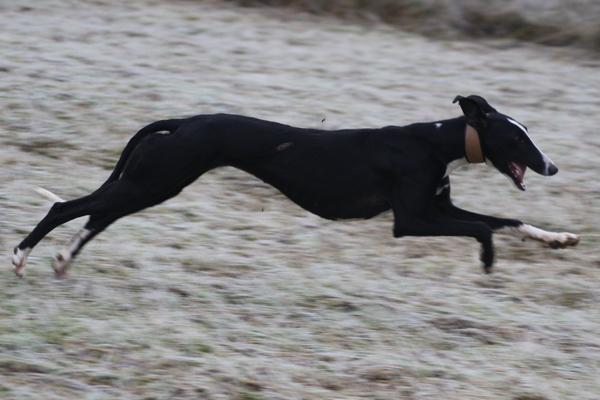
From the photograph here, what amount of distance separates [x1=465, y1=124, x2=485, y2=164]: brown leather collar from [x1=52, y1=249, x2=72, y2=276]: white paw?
2.20 m

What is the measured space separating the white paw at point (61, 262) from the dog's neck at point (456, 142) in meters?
2.05

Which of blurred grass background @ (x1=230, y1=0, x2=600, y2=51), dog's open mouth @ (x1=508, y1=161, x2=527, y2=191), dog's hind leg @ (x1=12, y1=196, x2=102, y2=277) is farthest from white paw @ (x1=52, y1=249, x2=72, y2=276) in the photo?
blurred grass background @ (x1=230, y1=0, x2=600, y2=51)

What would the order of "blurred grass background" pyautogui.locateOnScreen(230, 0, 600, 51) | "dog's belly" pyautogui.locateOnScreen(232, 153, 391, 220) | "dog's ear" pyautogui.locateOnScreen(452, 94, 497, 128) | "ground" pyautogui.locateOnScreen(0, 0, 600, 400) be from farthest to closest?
"blurred grass background" pyautogui.locateOnScreen(230, 0, 600, 51)
"dog's belly" pyautogui.locateOnScreen(232, 153, 391, 220)
"dog's ear" pyautogui.locateOnScreen(452, 94, 497, 128)
"ground" pyautogui.locateOnScreen(0, 0, 600, 400)

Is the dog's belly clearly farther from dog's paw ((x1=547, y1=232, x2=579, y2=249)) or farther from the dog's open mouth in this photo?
dog's paw ((x1=547, y1=232, x2=579, y2=249))

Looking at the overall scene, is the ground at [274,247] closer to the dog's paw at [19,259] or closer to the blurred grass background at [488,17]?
the dog's paw at [19,259]

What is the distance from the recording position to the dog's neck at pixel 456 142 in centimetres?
638

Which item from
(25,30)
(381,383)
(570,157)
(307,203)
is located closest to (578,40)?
(570,157)

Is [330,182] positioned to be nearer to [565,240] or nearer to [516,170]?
[516,170]

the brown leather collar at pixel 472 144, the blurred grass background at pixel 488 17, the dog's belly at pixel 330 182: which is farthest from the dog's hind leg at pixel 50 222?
the blurred grass background at pixel 488 17

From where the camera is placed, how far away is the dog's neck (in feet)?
20.9

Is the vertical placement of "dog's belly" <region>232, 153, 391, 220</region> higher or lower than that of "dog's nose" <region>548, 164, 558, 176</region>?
lower

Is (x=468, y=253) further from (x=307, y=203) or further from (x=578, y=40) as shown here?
(x=578, y=40)

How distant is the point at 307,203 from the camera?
6574 mm

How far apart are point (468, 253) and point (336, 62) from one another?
4485 millimetres
